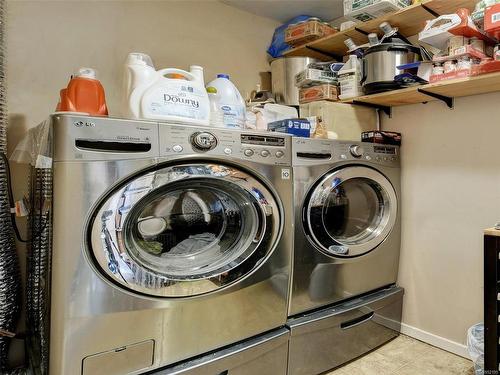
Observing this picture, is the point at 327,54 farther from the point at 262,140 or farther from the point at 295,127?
the point at 262,140

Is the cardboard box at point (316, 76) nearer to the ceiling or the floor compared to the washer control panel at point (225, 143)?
nearer to the ceiling

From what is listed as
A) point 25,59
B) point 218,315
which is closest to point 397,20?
point 218,315

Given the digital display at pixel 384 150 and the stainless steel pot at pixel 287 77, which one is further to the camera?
the stainless steel pot at pixel 287 77

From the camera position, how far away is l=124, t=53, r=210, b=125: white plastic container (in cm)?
113

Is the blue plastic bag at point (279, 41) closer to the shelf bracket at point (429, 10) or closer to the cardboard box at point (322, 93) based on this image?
the cardboard box at point (322, 93)

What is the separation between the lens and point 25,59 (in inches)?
61.3

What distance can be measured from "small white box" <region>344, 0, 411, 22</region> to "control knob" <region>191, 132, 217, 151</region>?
1.22m

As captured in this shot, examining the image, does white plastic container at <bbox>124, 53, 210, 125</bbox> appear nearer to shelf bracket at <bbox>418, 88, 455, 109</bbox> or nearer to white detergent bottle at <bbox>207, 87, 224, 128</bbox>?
white detergent bottle at <bbox>207, 87, 224, 128</bbox>

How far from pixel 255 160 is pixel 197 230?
0.37 m

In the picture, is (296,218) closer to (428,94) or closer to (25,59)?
(428,94)

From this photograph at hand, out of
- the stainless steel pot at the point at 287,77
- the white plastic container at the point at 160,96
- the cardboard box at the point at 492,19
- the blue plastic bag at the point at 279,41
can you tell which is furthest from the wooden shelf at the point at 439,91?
the white plastic container at the point at 160,96

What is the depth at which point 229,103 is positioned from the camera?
57.2 inches

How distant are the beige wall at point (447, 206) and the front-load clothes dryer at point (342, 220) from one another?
0.12 metres

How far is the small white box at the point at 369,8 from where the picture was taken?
166 centimetres
